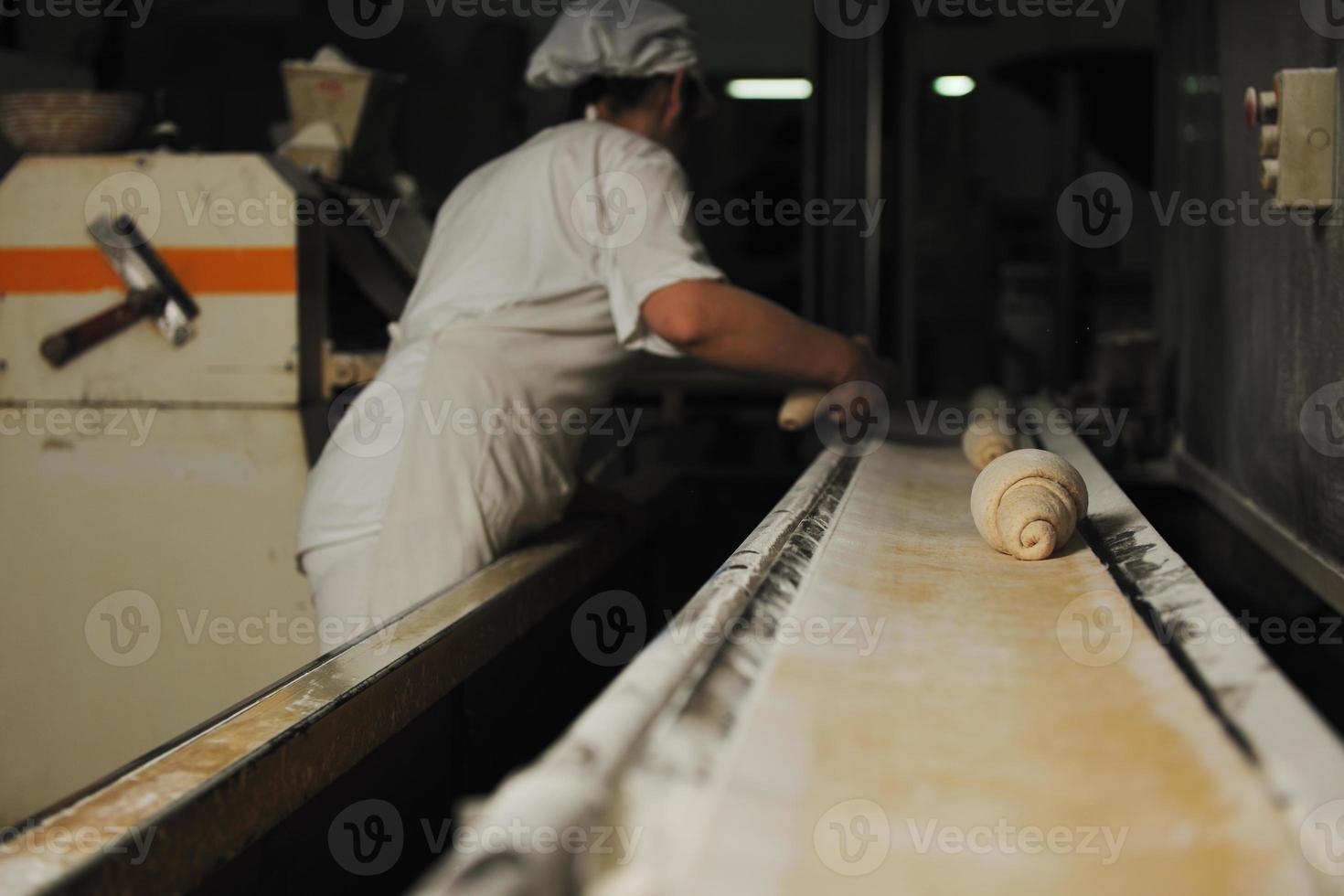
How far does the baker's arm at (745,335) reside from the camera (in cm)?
169

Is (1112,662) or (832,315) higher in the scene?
(832,315)

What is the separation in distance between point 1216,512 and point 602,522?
1006 millimetres

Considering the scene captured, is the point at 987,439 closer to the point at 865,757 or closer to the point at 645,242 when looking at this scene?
the point at 645,242

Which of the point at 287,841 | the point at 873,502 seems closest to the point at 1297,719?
the point at 873,502

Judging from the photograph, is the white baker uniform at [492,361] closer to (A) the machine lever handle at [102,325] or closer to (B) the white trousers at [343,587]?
(B) the white trousers at [343,587]

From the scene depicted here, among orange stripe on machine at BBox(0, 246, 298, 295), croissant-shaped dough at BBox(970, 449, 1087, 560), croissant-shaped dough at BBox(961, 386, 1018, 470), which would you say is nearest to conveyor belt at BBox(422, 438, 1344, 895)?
croissant-shaped dough at BBox(970, 449, 1087, 560)

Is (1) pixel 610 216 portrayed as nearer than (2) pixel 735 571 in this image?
No

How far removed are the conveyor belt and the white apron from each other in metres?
0.99

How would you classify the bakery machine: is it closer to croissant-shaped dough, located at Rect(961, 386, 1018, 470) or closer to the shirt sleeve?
the shirt sleeve

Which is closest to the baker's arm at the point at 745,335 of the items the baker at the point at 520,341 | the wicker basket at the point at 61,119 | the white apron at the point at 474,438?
the baker at the point at 520,341

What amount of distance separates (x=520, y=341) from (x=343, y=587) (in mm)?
456

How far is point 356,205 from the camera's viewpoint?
2.62m

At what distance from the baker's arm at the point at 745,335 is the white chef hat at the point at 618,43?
1.34ft

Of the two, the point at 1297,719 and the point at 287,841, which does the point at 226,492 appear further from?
the point at 1297,719
